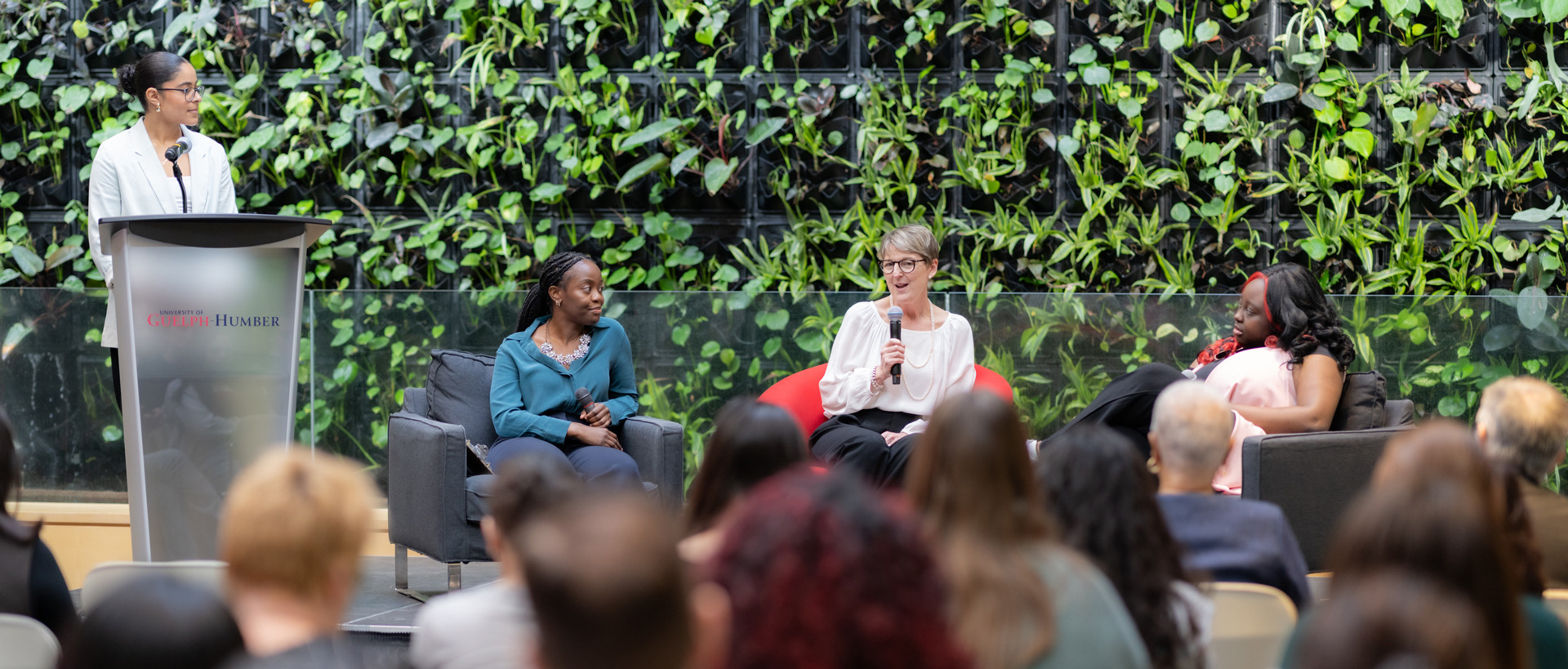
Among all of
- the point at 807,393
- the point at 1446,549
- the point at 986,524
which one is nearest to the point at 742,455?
the point at 986,524

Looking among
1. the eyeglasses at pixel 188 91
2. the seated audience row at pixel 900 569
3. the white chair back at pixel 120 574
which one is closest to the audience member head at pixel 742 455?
the seated audience row at pixel 900 569

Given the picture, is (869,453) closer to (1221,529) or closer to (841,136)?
(1221,529)

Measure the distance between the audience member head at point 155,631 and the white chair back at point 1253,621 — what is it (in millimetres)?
1235

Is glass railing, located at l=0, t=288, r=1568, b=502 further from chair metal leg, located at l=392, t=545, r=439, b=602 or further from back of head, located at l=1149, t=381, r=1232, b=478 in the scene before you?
back of head, located at l=1149, t=381, r=1232, b=478

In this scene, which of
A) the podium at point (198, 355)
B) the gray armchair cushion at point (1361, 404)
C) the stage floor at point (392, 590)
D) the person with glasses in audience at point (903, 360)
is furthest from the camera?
the person with glasses in audience at point (903, 360)

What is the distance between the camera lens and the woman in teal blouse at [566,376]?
3471 mm

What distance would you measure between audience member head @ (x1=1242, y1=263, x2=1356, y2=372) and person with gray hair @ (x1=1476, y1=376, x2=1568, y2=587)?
1.29m

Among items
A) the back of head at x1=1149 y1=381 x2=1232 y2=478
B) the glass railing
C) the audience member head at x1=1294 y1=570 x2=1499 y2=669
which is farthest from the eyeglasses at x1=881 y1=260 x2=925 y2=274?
the audience member head at x1=1294 y1=570 x2=1499 y2=669

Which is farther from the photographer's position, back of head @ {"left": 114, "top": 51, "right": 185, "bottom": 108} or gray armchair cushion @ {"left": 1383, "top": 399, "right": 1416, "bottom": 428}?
gray armchair cushion @ {"left": 1383, "top": 399, "right": 1416, "bottom": 428}

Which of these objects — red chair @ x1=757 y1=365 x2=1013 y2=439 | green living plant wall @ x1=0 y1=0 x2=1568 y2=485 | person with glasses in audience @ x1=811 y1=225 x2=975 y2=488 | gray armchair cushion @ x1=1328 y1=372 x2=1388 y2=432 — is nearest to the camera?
gray armchair cushion @ x1=1328 y1=372 x2=1388 y2=432

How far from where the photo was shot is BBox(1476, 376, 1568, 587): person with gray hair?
2.02 meters

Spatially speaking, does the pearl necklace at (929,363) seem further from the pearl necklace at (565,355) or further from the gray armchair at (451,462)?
the pearl necklace at (565,355)

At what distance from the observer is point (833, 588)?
1.00 meters

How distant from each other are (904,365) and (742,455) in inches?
74.9
